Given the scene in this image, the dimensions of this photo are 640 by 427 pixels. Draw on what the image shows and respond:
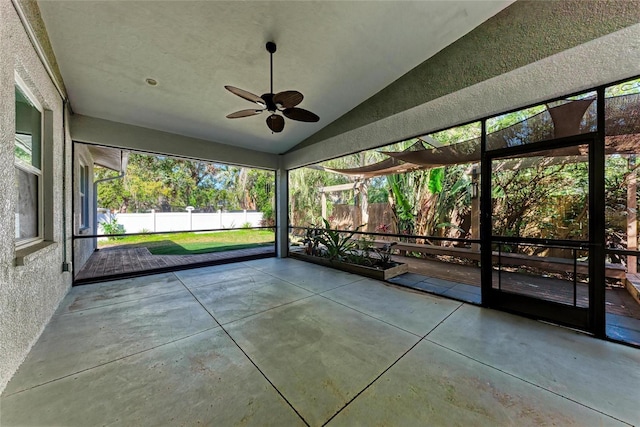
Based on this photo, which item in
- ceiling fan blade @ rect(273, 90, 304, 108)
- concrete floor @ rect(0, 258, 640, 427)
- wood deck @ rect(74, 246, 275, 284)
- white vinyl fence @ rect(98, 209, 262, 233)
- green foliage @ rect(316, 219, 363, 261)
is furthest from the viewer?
white vinyl fence @ rect(98, 209, 262, 233)

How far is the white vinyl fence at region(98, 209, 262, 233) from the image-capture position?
9047 mm

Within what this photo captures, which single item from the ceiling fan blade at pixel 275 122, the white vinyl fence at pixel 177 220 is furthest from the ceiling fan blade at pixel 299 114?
the white vinyl fence at pixel 177 220

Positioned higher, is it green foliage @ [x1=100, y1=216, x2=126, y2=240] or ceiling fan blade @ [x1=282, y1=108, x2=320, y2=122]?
ceiling fan blade @ [x1=282, y1=108, x2=320, y2=122]

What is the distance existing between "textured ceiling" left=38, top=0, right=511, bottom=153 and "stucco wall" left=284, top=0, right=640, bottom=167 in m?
0.16

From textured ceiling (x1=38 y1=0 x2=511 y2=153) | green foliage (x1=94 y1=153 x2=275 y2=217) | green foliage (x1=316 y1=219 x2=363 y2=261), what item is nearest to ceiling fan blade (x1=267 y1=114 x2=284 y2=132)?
textured ceiling (x1=38 y1=0 x2=511 y2=153)

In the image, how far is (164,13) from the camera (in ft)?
7.63

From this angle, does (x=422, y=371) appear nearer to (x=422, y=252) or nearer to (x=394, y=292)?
(x=394, y=292)

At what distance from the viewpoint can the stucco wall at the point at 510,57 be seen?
2.16 m

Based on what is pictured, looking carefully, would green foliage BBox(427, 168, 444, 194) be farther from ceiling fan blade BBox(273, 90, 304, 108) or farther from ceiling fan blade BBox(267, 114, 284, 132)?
ceiling fan blade BBox(273, 90, 304, 108)

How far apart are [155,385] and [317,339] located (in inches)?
50.9

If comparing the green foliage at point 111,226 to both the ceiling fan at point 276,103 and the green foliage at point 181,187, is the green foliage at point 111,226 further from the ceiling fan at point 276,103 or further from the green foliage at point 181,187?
the ceiling fan at point 276,103

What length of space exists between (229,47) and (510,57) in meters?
3.19

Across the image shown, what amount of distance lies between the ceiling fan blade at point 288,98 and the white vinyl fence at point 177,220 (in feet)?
22.1

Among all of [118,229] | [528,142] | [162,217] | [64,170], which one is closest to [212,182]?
[162,217]
